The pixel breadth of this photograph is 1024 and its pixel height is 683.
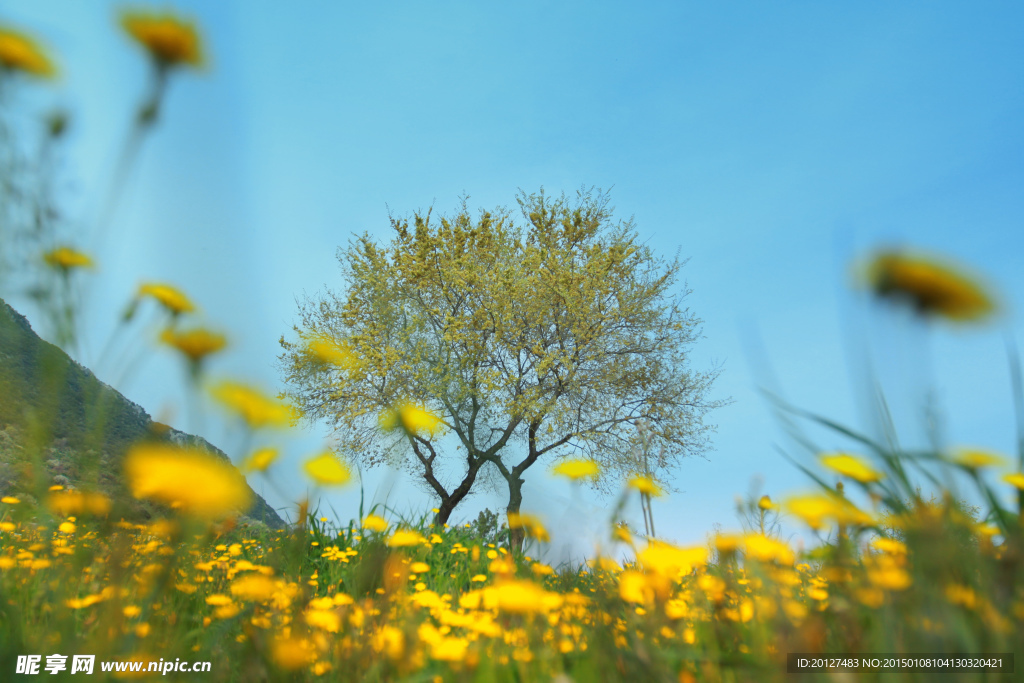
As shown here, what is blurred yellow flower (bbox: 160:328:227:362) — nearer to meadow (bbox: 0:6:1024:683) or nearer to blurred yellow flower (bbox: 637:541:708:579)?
meadow (bbox: 0:6:1024:683)

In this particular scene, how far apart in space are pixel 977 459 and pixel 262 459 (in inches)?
77.8

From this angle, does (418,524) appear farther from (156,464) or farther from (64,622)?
(156,464)

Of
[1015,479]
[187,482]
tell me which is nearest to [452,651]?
[187,482]

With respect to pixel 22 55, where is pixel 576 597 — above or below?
below

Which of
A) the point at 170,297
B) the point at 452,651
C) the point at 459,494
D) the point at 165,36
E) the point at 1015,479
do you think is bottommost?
the point at 452,651

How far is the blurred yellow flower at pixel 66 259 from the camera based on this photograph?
1.96 metres

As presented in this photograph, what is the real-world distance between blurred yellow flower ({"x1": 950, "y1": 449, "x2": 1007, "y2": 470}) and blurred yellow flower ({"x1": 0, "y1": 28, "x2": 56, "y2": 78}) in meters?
2.72

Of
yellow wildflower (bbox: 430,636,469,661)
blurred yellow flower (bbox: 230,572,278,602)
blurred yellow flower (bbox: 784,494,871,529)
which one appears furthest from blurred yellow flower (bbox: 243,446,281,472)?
blurred yellow flower (bbox: 784,494,871,529)

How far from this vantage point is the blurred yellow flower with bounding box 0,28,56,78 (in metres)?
1.65

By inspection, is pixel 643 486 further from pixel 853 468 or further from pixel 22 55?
pixel 22 55

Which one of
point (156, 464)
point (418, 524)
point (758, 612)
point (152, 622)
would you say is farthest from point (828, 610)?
point (418, 524)

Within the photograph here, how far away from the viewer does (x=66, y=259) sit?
6.54ft

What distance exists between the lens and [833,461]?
147 cm

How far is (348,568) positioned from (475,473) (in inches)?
429
